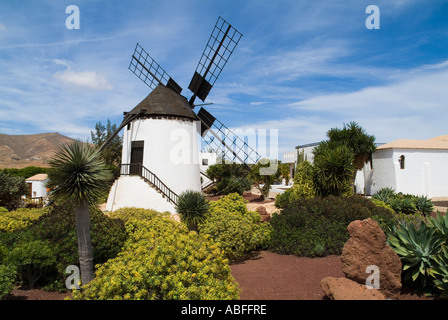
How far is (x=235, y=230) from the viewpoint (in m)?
8.74

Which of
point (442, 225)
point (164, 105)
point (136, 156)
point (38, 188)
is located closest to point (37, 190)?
point (38, 188)

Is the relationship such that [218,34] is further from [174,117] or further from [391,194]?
[391,194]

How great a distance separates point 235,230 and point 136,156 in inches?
377

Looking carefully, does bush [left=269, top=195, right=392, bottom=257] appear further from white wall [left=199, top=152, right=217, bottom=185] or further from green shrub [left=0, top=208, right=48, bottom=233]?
white wall [left=199, top=152, right=217, bottom=185]

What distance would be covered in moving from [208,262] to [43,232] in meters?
5.21

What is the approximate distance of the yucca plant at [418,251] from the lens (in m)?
5.33

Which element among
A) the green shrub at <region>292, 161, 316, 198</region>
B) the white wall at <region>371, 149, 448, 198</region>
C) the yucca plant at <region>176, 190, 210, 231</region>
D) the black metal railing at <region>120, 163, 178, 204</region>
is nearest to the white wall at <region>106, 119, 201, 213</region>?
the black metal railing at <region>120, 163, 178, 204</region>

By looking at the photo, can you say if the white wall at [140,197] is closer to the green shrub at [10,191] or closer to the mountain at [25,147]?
the green shrub at [10,191]

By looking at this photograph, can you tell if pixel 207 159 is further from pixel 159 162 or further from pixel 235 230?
pixel 235 230

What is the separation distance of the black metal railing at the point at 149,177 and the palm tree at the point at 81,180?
9.12 meters

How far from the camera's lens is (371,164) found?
83.9 feet

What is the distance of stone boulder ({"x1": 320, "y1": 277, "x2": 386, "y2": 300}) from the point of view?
440 cm
